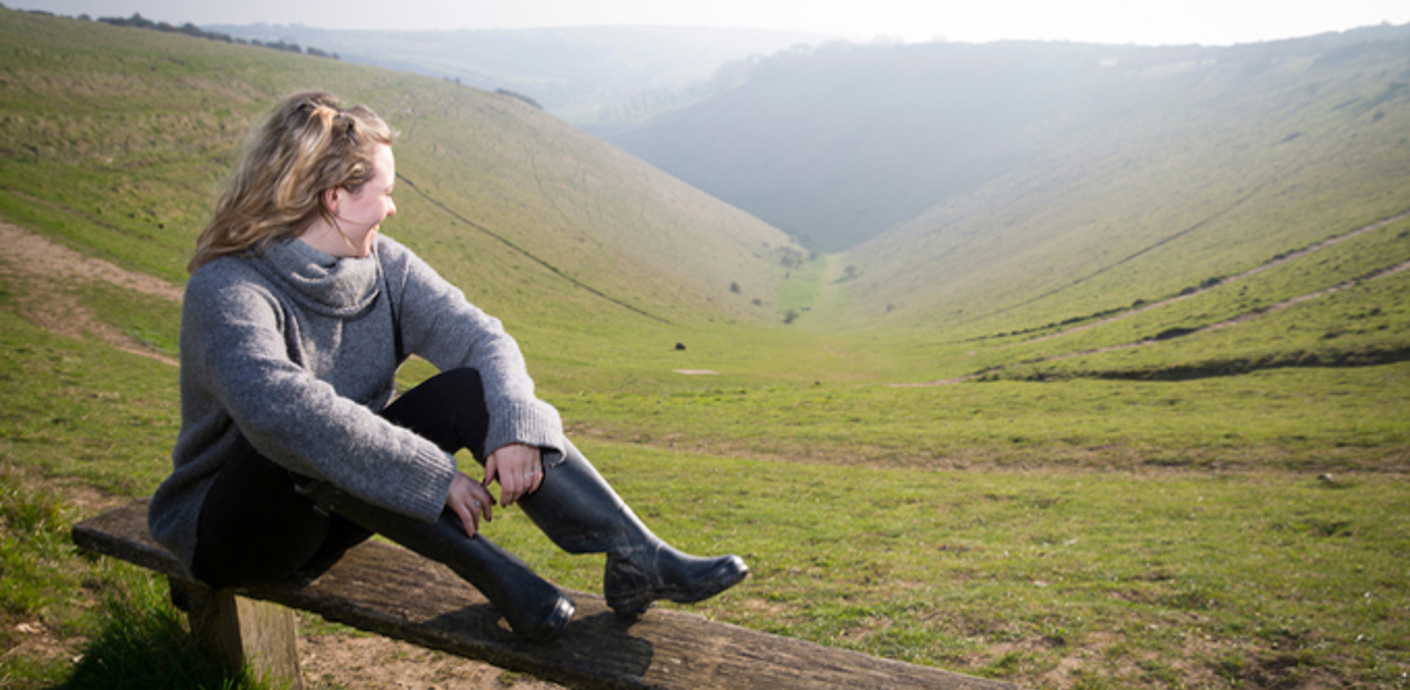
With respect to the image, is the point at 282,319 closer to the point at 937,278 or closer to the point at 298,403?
the point at 298,403

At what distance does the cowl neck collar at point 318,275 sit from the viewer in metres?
2.95

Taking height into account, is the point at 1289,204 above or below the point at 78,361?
above

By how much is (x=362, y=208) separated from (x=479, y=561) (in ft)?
5.94

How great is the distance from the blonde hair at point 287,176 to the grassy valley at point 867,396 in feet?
7.45

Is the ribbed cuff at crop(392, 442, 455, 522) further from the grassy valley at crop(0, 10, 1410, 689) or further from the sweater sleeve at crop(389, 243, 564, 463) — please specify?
the grassy valley at crop(0, 10, 1410, 689)

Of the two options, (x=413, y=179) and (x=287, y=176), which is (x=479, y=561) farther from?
(x=413, y=179)

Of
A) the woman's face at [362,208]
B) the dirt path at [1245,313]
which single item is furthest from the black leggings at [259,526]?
the dirt path at [1245,313]

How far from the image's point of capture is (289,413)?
256 cm

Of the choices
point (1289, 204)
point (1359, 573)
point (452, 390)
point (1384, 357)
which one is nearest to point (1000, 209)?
point (1289, 204)

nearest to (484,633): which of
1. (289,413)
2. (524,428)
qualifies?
(524,428)

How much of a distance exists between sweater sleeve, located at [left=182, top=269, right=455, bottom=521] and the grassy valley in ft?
5.81

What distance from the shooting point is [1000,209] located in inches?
5497

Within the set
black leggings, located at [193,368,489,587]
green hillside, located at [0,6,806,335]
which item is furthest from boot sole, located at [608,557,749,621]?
green hillside, located at [0,6,806,335]

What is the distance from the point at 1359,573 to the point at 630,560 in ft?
38.1
